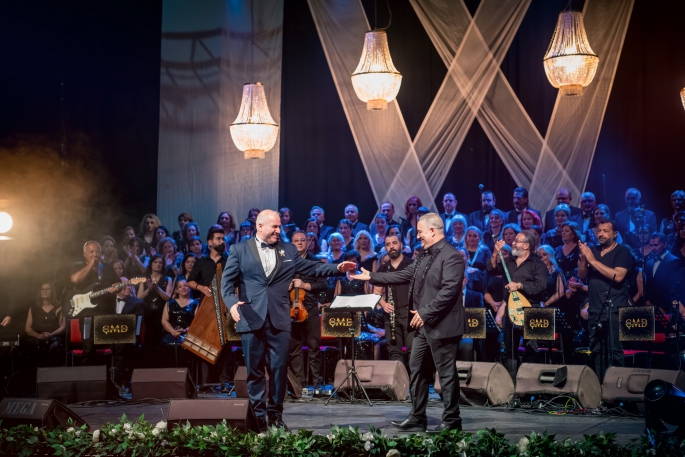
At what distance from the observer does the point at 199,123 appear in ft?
41.7

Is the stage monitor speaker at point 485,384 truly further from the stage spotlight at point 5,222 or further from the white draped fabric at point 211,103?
the white draped fabric at point 211,103

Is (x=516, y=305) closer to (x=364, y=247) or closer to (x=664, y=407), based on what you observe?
(x=364, y=247)

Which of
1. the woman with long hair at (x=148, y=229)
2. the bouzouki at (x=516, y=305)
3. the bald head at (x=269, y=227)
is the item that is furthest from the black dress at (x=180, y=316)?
the bouzouki at (x=516, y=305)

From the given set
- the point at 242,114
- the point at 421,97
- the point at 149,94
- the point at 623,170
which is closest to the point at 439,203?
the point at 421,97

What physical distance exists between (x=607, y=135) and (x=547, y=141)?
119cm

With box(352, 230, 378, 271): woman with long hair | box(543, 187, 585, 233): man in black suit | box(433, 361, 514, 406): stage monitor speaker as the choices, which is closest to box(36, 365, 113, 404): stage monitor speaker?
box(352, 230, 378, 271): woman with long hair

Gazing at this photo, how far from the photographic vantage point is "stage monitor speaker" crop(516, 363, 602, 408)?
290 inches

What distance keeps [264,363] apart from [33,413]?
5.53 ft

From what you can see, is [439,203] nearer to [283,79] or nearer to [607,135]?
[607,135]

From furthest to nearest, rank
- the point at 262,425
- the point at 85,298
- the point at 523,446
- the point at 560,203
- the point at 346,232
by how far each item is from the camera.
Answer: the point at 346,232, the point at 560,203, the point at 85,298, the point at 262,425, the point at 523,446

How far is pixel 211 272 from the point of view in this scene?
30.8ft

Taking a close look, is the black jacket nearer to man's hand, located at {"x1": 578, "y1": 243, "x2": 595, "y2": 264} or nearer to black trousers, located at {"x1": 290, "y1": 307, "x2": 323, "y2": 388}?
man's hand, located at {"x1": 578, "y1": 243, "x2": 595, "y2": 264}

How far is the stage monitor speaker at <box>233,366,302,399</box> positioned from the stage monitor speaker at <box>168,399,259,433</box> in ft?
8.05

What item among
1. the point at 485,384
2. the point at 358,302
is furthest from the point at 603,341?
the point at 358,302
